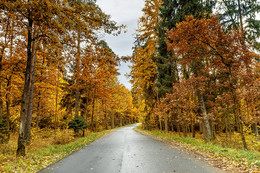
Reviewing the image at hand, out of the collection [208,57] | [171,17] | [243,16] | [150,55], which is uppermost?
[171,17]

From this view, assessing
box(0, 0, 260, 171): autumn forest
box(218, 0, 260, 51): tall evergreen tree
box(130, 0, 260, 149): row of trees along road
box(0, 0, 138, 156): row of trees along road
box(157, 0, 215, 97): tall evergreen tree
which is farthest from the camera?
box(157, 0, 215, 97): tall evergreen tree

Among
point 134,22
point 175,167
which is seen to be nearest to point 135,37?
point 134,22

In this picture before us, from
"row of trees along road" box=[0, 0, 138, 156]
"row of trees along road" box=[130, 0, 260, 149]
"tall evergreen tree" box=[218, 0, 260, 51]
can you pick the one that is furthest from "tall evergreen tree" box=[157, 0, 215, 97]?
"row of trees along road" box=[0, 0, 138, 156]

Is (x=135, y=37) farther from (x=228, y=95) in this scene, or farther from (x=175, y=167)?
(x=175, y=167)

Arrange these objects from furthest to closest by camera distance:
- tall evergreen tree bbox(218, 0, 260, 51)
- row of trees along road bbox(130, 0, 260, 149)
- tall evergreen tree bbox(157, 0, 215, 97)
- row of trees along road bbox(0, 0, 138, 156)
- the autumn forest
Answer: tall evergreen tree bbox(157, 0, 215, 97) → tall evergreen tree bbox(218, 0, 260, 51) → row of trees along road bbox(130, 0, 260, 149) → the autumn forest → row of trees along road bbox(0, 0, 138, 156)

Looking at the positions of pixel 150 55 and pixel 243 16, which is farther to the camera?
pixel 150 55

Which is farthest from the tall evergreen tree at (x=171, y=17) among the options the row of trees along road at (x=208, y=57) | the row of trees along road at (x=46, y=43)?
the row of trees along road at (x=46, y=43)

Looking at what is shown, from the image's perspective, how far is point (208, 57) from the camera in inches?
519

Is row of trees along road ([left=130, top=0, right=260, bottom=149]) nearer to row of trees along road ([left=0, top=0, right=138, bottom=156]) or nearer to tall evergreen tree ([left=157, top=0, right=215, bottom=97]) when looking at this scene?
tall evergreen tree ([left=157, top=0, right=215, bottom=97])

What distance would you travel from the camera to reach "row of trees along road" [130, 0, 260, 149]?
8.55m

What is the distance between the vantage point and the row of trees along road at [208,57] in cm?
855

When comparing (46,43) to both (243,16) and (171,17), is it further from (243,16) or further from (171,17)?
(243,16)

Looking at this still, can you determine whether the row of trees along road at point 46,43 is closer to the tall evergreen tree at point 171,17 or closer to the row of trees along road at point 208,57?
the row of trees along road at point 208,57

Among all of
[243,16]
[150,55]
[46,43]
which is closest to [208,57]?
[243,16]
